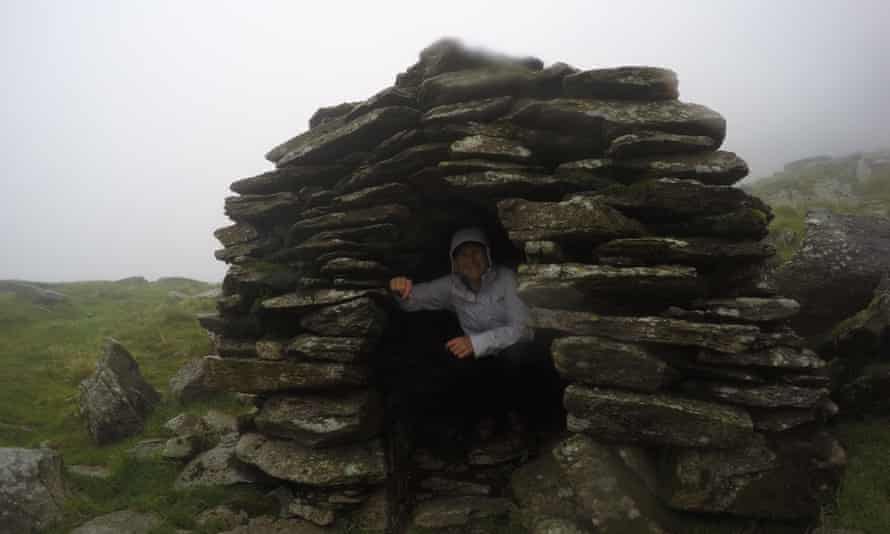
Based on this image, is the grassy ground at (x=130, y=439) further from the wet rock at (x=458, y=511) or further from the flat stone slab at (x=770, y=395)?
the wet rock at (x=458, y=511)

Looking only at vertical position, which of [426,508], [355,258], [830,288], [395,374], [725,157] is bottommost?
[426,508]

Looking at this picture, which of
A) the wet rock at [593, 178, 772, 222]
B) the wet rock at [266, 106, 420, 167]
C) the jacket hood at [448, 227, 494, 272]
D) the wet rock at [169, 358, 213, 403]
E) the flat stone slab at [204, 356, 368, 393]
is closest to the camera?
the wet rock at [593, 178, 772, 222]

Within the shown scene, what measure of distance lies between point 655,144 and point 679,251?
76.8 inches

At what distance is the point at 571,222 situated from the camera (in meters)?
8.12

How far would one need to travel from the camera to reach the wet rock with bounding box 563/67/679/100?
29.2 feet

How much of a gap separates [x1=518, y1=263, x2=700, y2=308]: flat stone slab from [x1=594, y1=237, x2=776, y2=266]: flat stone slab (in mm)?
221

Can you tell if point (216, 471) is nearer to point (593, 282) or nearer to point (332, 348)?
point (332, 348)

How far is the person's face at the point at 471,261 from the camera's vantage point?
10234 mm

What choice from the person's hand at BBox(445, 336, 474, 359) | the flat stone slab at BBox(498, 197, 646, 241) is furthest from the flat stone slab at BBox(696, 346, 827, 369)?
the person's hand at BBox(445, 336, 474, 359)

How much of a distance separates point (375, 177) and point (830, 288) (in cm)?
906

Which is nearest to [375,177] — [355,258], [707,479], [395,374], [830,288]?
[355,258]

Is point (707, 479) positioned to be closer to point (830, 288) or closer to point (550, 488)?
point (550, 488)

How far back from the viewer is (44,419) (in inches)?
531

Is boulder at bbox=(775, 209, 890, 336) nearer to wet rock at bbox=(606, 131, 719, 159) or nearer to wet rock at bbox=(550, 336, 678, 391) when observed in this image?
wet rock at bbox=(606, 131, 719, 159)
